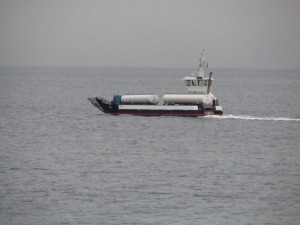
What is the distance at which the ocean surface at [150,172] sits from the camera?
49656mm

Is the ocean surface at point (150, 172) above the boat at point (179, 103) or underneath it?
underneath

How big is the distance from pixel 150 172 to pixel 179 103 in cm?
4149

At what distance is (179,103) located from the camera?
105 metres

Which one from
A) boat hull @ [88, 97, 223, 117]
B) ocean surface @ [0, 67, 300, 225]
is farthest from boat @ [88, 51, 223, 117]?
ocean surface @ [0, 67, 300, 225]

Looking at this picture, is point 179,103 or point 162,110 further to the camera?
point 162,110

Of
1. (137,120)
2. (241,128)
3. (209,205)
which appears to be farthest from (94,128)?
(209,205)

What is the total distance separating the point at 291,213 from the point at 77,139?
Result: 4545 cm

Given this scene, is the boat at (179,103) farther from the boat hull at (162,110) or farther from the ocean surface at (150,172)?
the ocean surface at (150,172)

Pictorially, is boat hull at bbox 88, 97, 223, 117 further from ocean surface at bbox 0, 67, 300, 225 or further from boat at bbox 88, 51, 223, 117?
ocean surface at bbox 0, 67, 300, 225

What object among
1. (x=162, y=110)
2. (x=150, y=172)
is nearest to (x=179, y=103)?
(x=162, y=110)

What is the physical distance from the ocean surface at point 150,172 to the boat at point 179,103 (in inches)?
78.2

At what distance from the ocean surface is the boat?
6.52 feet

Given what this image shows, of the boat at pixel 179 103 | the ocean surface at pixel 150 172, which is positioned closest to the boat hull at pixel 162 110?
the boat at pixel 179 103

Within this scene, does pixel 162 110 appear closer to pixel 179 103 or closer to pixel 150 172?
pixel 179 103
